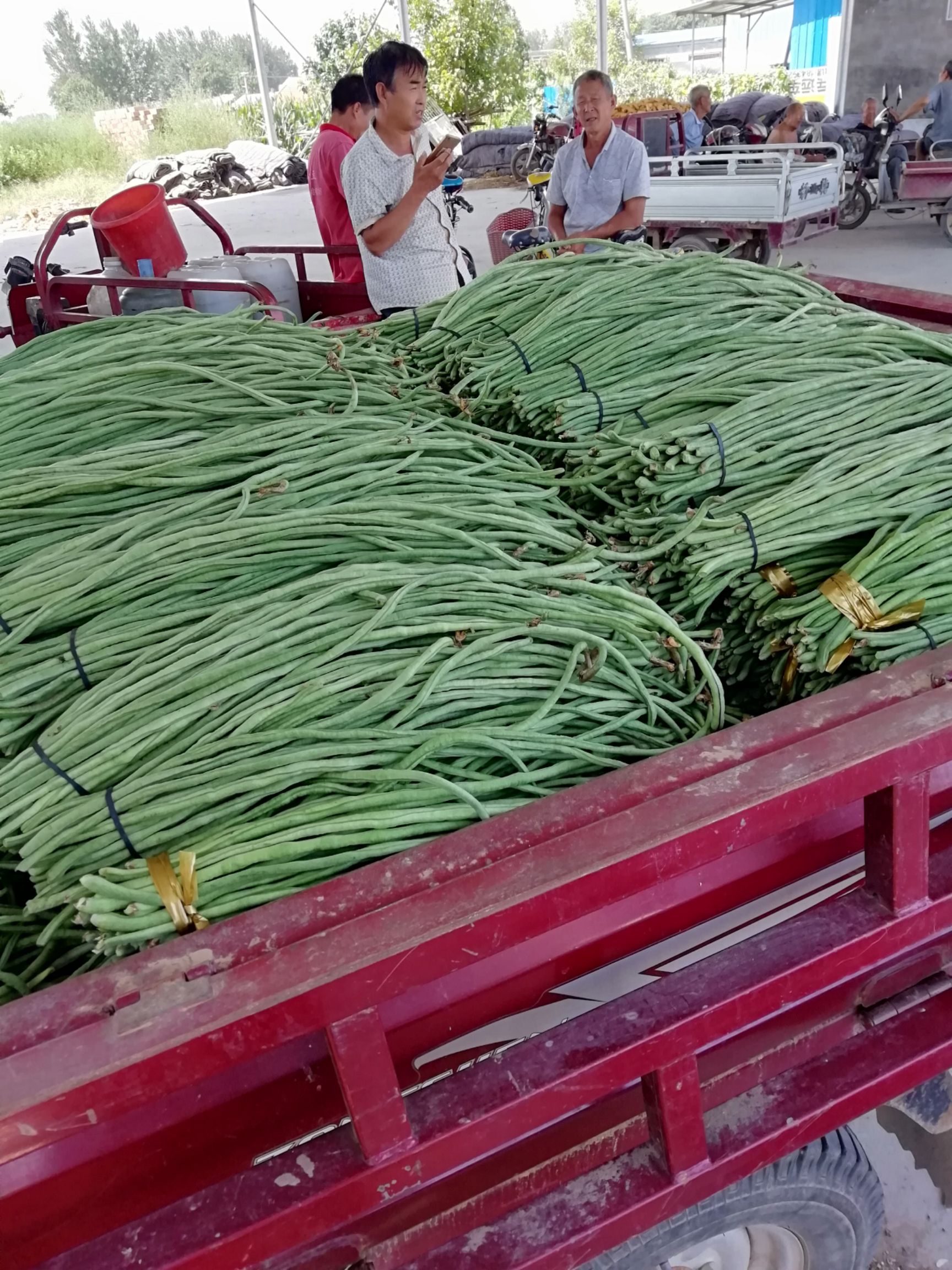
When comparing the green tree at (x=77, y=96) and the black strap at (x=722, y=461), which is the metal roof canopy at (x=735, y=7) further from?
the black strap at (x=722, y=461)

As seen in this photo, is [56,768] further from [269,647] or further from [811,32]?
[811,32]

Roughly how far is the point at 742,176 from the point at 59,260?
1035cm

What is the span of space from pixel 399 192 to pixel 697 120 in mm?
10878

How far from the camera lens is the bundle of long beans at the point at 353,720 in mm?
1118

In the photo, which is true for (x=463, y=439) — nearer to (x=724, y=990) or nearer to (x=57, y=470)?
(x=57, y=470)

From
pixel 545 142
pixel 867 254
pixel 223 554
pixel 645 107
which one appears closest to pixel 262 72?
pixel 545 142

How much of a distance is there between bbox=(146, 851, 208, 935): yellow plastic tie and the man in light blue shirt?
1186 cm

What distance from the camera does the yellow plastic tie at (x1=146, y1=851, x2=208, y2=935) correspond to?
3.40 ft

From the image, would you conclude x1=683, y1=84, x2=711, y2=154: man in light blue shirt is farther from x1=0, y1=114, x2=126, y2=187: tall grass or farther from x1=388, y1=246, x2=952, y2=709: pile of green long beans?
x1=0, y1=114, x2=126, y2=187: tall grass

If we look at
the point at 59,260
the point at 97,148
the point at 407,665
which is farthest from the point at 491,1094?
the point at 97,148

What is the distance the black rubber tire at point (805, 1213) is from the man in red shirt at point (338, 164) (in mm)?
3904

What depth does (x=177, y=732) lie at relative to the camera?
1.20m

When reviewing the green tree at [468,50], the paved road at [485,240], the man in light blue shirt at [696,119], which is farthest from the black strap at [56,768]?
the green tree at [468,50]

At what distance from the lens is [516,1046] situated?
1.12 metres
